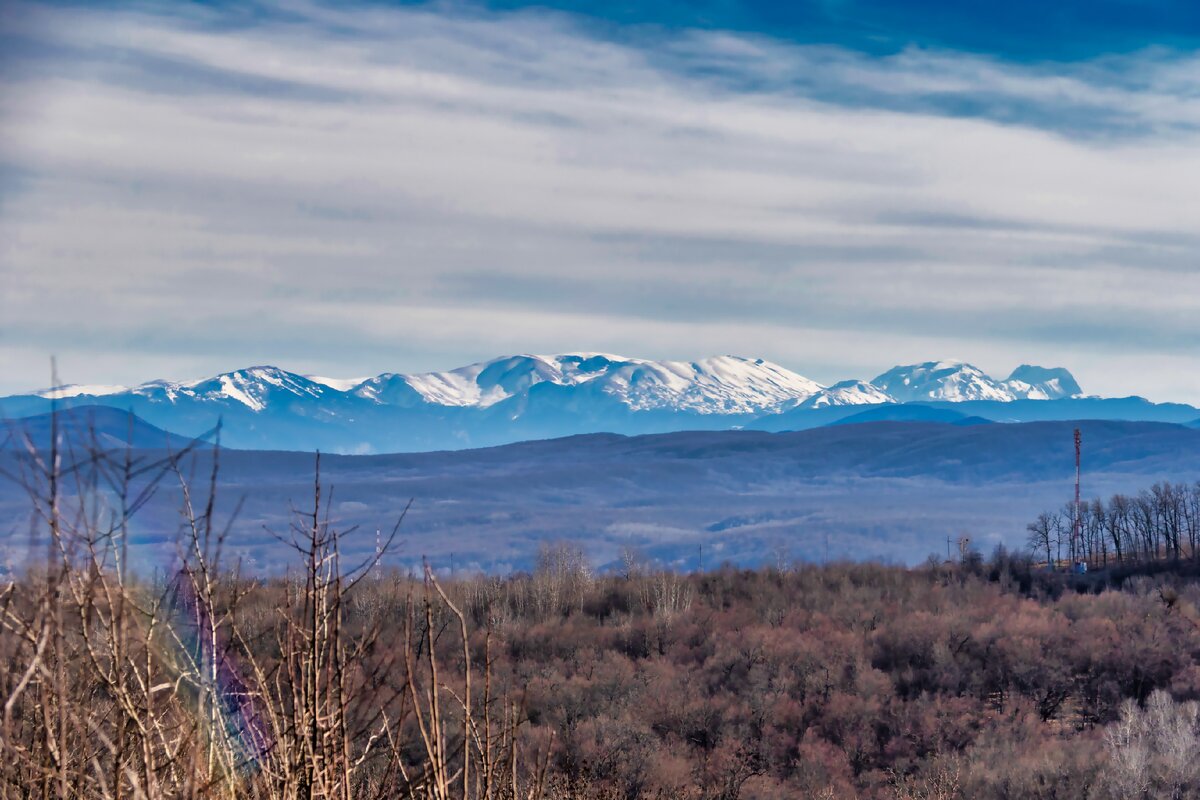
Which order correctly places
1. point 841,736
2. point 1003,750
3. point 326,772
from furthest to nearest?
point 841,736 → point 1003,750 → point 326,772

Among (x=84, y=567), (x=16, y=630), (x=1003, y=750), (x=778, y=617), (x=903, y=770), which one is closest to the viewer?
(x=16, y=630)

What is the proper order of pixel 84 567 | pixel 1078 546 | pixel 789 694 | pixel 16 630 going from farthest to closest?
pixel 1078 546
pixel 789 694
pixel 84 567
pixel 16 630

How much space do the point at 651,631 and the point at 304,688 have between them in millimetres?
78923

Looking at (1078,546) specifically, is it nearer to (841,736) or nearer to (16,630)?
(841,736)

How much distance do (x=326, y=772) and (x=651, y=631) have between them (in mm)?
78465

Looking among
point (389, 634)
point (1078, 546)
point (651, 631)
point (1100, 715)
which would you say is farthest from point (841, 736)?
point (1078, 546)

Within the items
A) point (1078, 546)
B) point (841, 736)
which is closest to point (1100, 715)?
point (841, 736)

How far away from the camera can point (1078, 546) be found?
12488cm

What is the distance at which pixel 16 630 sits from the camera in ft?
22.8

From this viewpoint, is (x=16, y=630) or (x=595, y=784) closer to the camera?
(x=16, y=630)

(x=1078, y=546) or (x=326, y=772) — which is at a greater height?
(x=326, y=772)

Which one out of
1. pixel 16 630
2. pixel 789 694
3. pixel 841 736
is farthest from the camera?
pixel 789 694

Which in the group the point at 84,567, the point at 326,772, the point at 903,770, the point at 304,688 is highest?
the point at 84,567

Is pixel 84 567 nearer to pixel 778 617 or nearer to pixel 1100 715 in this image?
pixel 1100 715
